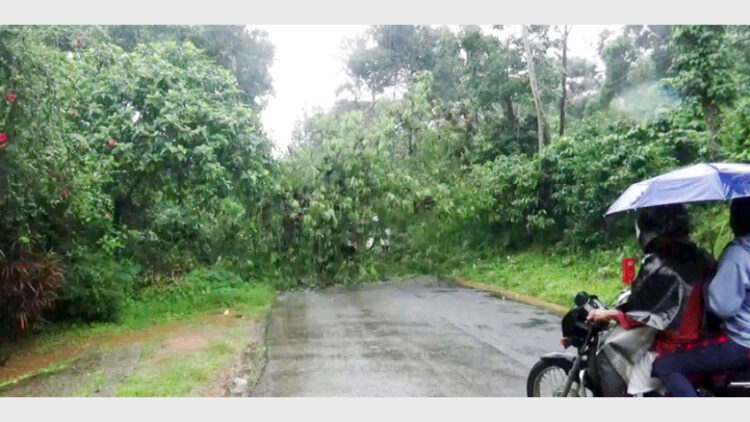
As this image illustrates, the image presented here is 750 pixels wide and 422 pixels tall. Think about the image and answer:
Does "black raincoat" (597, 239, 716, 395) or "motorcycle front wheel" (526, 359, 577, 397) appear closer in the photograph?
"black raincoat" (597, 239, 716, 395)

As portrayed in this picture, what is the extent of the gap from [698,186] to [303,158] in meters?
7.71

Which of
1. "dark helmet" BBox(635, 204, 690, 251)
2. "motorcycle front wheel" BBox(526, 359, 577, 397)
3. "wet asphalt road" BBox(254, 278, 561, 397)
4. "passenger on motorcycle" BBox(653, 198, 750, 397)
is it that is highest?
"dark helmet" BBox(635, 204, 690, 251)

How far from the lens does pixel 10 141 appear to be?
5.48 m

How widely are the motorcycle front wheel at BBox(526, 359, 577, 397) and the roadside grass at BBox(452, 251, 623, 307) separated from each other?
4825 millimetres

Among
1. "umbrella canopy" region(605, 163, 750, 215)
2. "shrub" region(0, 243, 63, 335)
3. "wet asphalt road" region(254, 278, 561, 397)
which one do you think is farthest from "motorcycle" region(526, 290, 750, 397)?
"shrub" region(0, 243, 63, 335)

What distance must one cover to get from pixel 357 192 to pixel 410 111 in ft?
5.57

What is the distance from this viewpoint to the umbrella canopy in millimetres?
3293

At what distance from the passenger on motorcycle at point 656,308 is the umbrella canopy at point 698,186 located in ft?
0.44

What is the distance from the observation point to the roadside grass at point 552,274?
10617mm

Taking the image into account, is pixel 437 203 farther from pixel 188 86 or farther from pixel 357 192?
pixel 188 86

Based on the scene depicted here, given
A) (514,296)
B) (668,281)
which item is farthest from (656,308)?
(514,296)

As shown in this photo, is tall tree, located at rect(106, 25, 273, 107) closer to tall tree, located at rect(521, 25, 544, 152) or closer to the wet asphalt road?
the wet asphalt road

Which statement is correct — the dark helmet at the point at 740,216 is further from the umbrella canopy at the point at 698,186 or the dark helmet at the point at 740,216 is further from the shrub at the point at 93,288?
the shrub at the point at 93,288

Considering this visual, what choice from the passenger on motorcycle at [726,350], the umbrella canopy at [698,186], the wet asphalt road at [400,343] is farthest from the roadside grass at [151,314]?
the umbrella canopy at [698,186]
